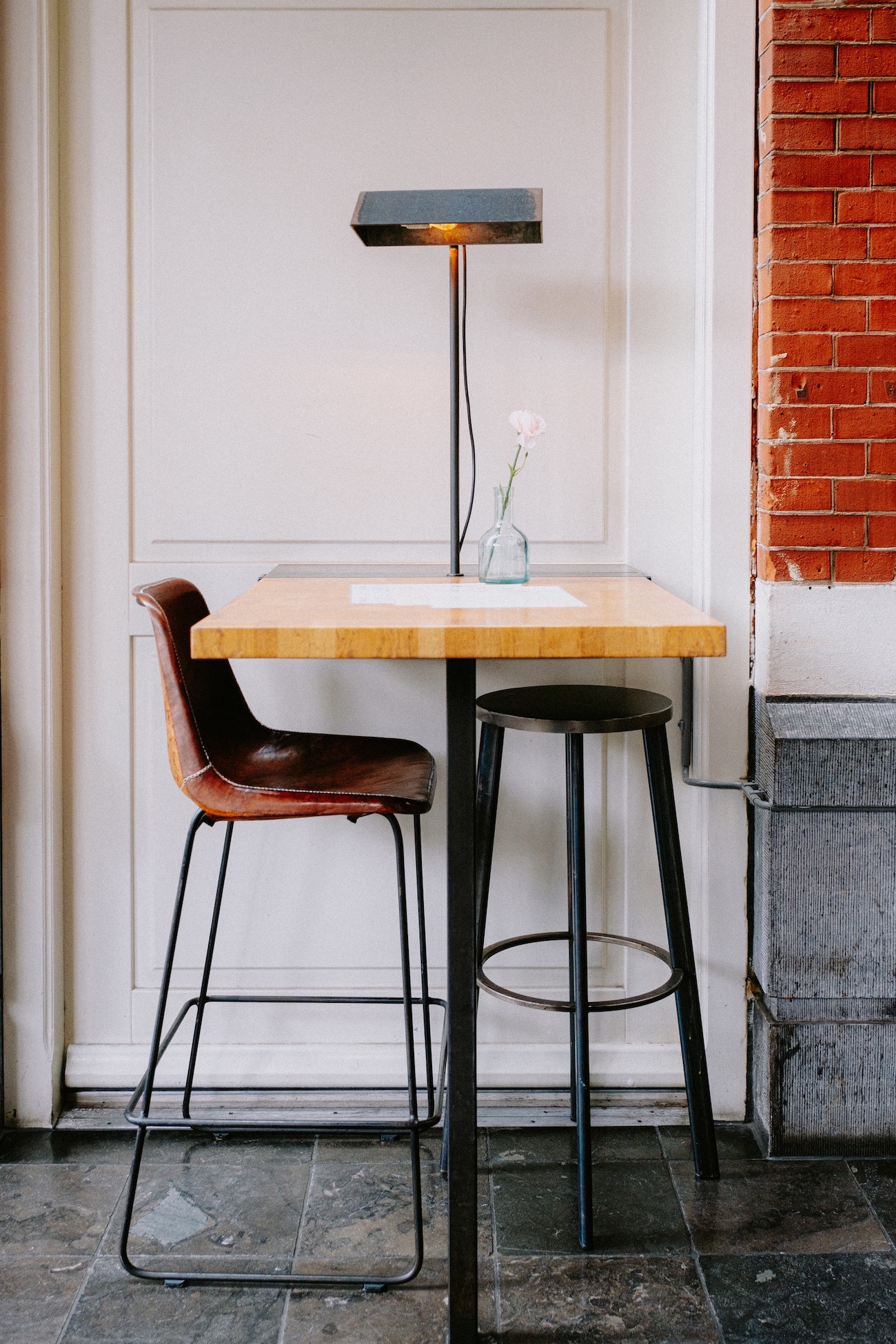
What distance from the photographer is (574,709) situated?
2.28 metres

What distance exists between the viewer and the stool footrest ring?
86.4 inches

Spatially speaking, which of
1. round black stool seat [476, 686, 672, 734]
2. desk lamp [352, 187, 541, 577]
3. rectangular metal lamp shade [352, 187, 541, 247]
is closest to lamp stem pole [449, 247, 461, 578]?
desk lamp [352, 187, 541, 577]

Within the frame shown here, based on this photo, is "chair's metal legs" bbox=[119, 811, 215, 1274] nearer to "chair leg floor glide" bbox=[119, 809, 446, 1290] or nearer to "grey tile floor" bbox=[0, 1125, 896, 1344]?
"chair leg floor glide" bbox=[119, 809, 446, 1290]

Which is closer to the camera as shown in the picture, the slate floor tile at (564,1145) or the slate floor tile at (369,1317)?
the slate floor tile at (369,1317)

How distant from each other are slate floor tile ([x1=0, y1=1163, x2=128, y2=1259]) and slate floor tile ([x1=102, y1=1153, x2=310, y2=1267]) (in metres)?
0.04

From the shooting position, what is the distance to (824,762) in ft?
7.73

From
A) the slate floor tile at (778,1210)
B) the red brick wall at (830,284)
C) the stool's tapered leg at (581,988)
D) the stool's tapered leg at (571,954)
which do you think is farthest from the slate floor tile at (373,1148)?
the red brick wall at (830,284)

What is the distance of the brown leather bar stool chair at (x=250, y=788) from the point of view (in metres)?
2.02

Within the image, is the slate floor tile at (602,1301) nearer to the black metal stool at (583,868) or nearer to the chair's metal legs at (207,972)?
the black metal stool at (583,868)

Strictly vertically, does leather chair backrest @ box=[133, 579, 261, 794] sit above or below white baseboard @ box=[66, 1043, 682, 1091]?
above

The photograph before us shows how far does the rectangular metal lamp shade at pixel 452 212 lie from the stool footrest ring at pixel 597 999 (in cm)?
143

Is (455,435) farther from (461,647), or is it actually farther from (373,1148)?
(373,1148)

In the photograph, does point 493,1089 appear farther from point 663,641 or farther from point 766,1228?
point 663,641

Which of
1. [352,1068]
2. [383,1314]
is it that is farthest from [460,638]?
[352,1068]
